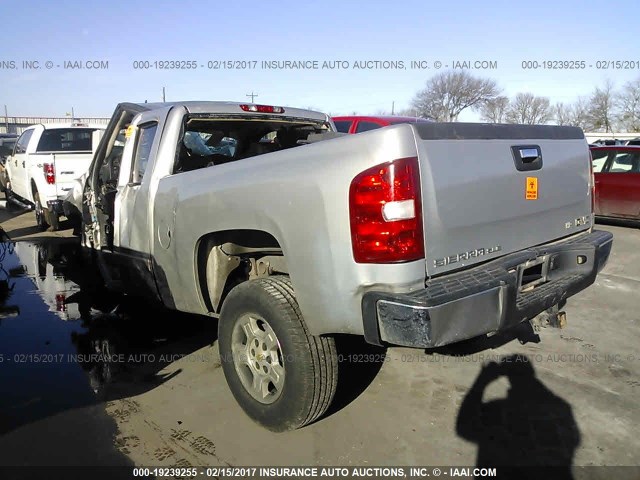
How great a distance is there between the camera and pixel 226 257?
3521 mm

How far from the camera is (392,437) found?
10.0 ft

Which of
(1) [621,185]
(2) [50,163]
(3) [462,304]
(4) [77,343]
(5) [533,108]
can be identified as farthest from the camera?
(5) [533,108]

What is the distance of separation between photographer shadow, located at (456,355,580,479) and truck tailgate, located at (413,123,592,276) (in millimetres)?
1085

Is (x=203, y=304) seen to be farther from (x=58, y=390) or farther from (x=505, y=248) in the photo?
(x=505, y=248)

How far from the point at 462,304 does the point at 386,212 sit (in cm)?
56

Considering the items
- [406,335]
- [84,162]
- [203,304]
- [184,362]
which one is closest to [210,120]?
[203,304]

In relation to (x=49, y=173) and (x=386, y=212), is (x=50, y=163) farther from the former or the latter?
(x=386, y=212)

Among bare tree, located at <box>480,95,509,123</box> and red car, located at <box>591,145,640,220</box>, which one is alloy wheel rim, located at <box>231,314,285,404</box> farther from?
bare tree, located at <box>480,95,509,123</box>

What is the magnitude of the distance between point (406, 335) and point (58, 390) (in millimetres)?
2599

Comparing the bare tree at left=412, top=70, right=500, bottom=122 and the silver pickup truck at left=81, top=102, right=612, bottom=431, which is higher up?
the bare tree at left=412, top=70, right=500, bottom=122

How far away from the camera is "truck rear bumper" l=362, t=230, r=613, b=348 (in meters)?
2.33

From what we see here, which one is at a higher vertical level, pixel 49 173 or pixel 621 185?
pixel 49 173

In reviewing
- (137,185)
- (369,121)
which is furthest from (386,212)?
(369,121)

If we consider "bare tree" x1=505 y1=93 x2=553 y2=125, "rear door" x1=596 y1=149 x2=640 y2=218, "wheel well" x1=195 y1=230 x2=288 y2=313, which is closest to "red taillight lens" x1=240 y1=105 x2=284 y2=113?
"wheel well" x1=195 y1=230 x2=288 y2=313
